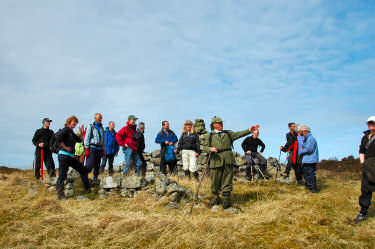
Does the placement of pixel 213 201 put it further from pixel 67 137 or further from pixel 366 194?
pixel 67 137

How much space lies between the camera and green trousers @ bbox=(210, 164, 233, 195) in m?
6.62

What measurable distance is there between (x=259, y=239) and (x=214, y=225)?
0.82 m

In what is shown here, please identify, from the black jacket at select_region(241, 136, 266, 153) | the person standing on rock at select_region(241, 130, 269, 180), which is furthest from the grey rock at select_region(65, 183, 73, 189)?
the black jacket at select_region(241, 136, 266, 153)

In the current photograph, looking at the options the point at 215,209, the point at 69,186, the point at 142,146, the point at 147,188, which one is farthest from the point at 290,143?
the point at 69,186

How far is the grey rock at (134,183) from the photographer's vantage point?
788cm

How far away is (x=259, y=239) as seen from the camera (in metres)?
4.75

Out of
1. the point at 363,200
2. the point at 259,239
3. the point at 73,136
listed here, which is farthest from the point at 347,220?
the point at 73,136

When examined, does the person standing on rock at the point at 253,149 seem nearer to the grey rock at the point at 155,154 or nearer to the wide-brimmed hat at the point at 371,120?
the wide-brimmed hat at the point at 371,120

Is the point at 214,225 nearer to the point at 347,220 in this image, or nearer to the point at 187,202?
the point at 187,202

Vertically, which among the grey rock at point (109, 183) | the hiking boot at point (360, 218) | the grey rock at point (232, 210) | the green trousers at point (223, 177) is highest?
the green trousers at point (223, 177)

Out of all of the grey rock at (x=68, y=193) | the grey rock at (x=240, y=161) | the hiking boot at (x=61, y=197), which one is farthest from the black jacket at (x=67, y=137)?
the grey rock at (x=240, y=161)

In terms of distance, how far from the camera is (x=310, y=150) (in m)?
8.48

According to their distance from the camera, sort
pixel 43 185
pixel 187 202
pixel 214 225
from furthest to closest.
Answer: pixel 43 185 → pixel 187 202 → pixel 214 225

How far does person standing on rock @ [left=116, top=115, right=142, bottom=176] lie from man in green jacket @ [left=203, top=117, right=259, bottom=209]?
3.57m
